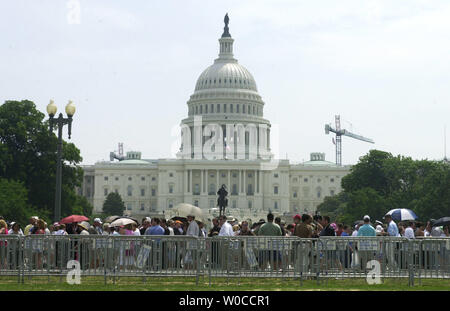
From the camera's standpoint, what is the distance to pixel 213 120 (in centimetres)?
17088

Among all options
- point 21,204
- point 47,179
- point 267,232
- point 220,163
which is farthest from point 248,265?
point 220,163

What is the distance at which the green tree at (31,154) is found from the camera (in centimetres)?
7212

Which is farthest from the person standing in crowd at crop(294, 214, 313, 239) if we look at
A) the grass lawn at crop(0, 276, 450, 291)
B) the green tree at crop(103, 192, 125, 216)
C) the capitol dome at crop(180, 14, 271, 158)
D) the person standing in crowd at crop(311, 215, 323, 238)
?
the capitol dome at crop(180, 14, 271, 158)

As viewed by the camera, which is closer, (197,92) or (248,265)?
(248,265)

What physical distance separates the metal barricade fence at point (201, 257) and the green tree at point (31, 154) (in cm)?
4977

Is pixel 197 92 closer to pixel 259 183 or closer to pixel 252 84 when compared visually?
pixel 252 84

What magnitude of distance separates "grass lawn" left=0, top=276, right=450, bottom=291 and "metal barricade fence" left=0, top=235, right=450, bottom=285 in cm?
22

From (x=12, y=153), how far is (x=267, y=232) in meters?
50.9

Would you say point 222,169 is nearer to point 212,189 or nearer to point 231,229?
point 212,189

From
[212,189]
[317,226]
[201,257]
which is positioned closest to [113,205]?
[212,189]

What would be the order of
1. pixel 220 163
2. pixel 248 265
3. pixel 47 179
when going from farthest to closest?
1. pixel 220 163
2. pixel 47 179
3. pixel 248 265

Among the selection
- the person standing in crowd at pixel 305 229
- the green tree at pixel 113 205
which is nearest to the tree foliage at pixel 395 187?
the green tree at pixel 113 205

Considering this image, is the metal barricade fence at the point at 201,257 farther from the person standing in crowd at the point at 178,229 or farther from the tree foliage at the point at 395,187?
the tree foliage at the point at 395,187

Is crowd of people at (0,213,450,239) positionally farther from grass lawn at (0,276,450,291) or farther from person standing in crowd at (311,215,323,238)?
grass lawn at (0,276,450,291)
